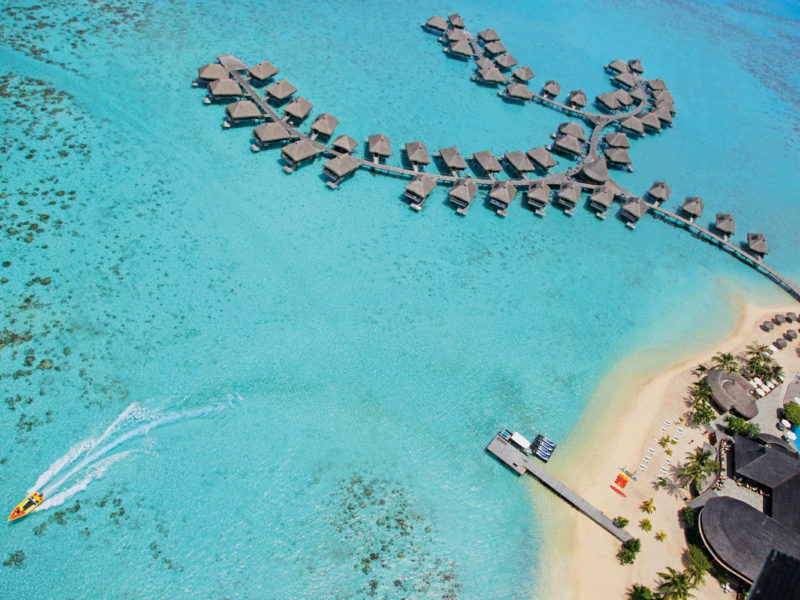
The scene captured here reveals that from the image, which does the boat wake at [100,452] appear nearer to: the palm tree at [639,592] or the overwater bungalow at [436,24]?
the palm tree at [639,592]

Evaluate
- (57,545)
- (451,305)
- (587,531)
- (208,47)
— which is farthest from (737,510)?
(208,47)

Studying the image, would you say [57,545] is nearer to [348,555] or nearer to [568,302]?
[348,555]

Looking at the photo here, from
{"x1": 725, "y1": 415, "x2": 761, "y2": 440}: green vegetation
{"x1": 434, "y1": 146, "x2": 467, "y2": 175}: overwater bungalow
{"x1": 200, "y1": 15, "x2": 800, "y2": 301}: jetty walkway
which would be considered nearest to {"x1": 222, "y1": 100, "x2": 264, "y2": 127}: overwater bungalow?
{"x1": 200, "y1": 15, "x2": 800, "y2": 301}: jetty walkway

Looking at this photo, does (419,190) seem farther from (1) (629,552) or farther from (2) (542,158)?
(1) (629,552)

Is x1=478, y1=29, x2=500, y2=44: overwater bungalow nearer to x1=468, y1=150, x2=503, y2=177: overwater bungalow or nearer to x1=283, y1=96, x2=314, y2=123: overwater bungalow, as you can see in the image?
x1=468, y1=150, x2=503, y2=177: overwater bungalow

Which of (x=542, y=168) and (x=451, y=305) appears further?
(x=542, y=168)

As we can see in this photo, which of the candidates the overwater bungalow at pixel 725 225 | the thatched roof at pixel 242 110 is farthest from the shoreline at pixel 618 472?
the thatched roof at pixel 242 110

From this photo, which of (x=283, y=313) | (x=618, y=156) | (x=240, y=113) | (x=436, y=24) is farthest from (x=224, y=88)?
(x=618, y=156)
